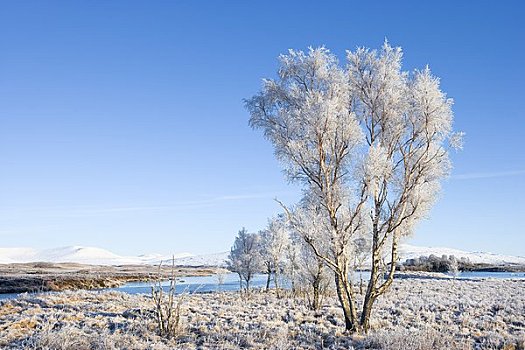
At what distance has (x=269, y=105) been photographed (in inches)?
581

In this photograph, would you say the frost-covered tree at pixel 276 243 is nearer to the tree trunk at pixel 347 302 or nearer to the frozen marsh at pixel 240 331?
the frozen marsh at pixel 240 331

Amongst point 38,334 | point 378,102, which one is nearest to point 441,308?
point 378,102

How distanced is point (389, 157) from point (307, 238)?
3.70m

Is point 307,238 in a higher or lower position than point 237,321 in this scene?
higher

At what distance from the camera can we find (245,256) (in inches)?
1716

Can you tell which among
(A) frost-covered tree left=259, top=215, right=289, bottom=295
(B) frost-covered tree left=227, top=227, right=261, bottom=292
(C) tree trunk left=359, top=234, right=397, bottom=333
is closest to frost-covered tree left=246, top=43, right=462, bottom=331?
(C) tree trunk left=359, top=234, right=397, bottom=333

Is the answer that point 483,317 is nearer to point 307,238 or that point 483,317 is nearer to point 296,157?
point 307,238

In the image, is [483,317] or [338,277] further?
[483,317]

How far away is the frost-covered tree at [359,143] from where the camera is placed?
524 inches

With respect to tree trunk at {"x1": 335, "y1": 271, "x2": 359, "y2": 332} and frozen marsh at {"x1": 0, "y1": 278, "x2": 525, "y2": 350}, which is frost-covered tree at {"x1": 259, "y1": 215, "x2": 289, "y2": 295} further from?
tree trunk at {"x1": 335, "y1": 271, "x2": 359, "y2": 332}

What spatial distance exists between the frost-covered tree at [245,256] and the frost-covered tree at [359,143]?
29.7m

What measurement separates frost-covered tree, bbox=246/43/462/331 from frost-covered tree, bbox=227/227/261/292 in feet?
97.3

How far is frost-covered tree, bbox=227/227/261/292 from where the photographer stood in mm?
43500

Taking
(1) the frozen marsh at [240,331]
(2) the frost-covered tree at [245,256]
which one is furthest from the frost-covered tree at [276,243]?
(1) the frozen marsh at [240,331]
